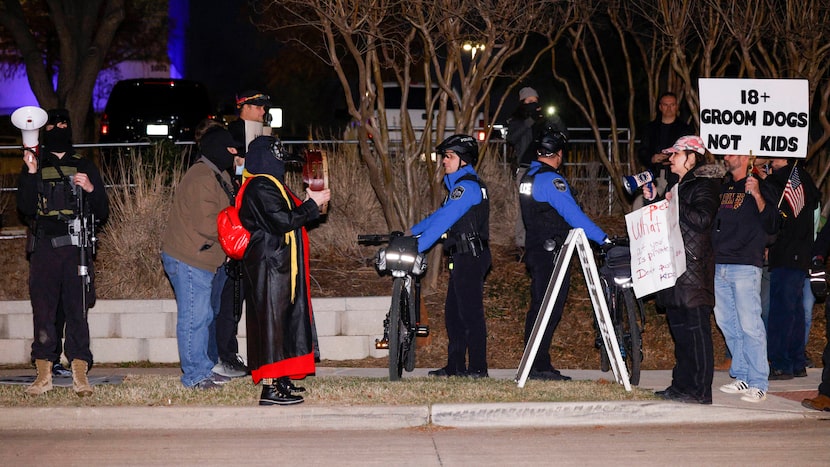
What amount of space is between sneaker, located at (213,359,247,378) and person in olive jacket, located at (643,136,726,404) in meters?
3.64

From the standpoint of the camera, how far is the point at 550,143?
9.12 metres

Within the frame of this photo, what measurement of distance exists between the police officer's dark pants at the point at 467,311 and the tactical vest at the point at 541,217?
47 centimetres

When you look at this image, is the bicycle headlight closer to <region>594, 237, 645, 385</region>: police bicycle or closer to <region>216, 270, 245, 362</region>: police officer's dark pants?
<region>216, 270, 245, 362</region>: police officer's dark pants

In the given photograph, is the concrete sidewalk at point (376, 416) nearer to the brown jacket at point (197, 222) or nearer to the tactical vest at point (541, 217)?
the brown jacket at point (197, 222)

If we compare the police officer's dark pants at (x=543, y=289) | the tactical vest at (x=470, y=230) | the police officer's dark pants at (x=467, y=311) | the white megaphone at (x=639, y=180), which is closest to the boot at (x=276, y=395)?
→ the police officer's dark pants at (x=467, y=311)

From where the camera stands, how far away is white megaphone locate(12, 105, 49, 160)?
8430 mm

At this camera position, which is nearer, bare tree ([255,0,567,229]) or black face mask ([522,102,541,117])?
bare tree ([255,0,567,229])

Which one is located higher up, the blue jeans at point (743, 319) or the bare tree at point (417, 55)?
the bare tree at point (417, 55)

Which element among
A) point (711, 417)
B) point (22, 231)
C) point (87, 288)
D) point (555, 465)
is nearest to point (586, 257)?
point (711, 417)

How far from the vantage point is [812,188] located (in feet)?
32.1

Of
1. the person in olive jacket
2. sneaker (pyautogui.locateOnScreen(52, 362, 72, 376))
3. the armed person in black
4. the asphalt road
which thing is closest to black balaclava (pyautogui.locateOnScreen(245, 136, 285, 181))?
the armed person in black

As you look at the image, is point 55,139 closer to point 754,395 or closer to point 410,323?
point 410,323

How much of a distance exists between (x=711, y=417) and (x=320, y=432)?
292 centimetres

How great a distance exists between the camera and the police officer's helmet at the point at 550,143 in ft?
29.9
